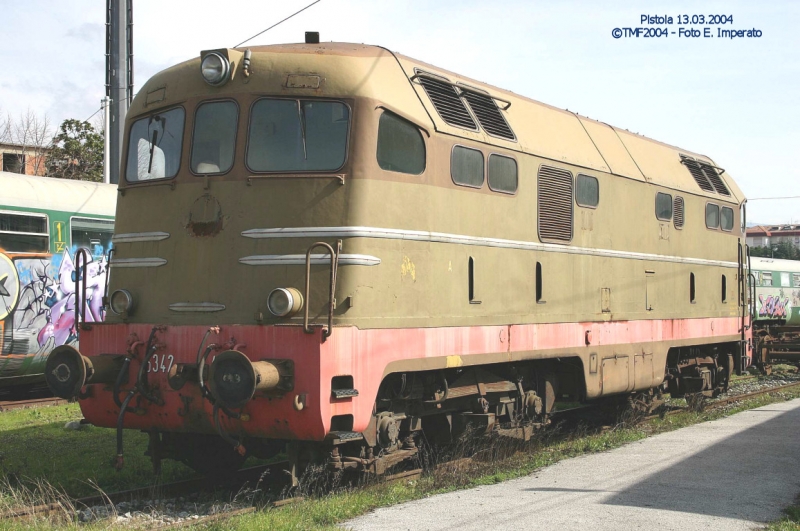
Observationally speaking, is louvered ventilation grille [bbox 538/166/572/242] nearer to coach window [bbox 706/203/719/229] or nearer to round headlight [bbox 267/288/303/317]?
round headlight [bbox 267/288/303/317]

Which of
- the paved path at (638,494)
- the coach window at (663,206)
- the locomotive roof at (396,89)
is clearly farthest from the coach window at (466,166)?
the coach window at (663,206)

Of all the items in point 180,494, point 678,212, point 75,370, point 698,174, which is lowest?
point 180,494

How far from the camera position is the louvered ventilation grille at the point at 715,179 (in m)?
15.5

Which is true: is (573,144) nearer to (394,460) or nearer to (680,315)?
→ (680,315)

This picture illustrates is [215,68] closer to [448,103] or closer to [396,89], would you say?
[396,89]

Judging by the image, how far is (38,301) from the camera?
15375 millimetres

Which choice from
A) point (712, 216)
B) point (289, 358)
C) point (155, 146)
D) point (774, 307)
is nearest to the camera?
point (289, 358)

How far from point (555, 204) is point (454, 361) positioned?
2780mm

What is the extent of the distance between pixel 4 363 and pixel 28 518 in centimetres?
852

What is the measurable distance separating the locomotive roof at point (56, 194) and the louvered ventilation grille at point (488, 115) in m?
8.88

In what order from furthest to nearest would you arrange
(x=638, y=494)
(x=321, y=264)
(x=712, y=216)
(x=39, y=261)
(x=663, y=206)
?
(x=39, y=261) < (x=712, y=216) < (x=663, y=206) < (x=638, y=494) < (x=321, y=264)

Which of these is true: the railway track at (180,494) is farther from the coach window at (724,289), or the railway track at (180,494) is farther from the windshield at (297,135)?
the coach window at (724,289)

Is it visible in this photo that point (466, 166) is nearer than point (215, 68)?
No

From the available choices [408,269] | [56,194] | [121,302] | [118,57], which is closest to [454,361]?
[408,269]
